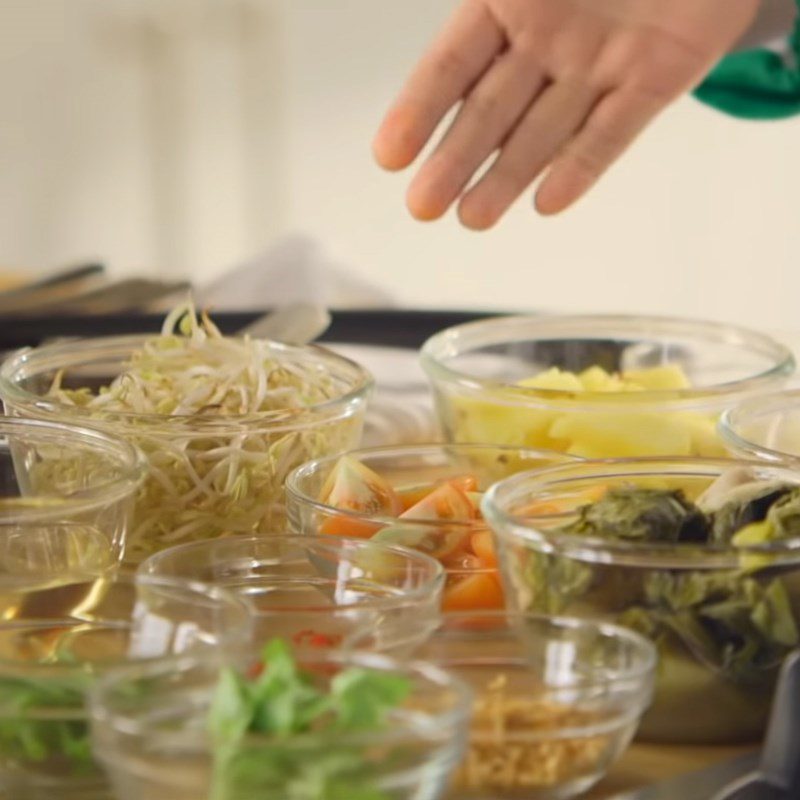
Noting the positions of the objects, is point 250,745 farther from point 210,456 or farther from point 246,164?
point 246,164

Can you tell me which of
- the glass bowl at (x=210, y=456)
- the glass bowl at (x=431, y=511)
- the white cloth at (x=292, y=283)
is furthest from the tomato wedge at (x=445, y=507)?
the white cloth at (x=292, y=283)

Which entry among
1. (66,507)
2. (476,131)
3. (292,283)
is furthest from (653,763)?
(292,283)

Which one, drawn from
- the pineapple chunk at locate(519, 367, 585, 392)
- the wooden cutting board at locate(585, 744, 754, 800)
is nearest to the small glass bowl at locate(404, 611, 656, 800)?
the wooden cutting board at locate(585, 744, 754, 800)

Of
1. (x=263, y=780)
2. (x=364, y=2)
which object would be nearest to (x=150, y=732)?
(x=263, y=780)

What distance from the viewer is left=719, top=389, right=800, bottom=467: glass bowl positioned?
40.2 inches

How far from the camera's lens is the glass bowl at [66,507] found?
33.4 inches

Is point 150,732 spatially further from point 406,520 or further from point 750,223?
point 750,223

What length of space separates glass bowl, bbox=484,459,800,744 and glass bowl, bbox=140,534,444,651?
65mm

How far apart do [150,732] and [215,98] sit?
4.14m

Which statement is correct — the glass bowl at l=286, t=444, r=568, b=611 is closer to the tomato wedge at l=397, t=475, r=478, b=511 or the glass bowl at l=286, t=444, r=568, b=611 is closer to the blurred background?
the tomato wedge at l=397, t=475, r=478, b=511

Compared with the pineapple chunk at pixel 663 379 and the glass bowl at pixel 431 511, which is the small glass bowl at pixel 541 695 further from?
the pineapple chunk at pixel 663 379

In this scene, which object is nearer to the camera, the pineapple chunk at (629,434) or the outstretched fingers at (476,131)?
the pineapple chunk at (629,434)

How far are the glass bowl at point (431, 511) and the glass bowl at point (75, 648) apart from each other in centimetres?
16

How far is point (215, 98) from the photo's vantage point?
457 centimetres
